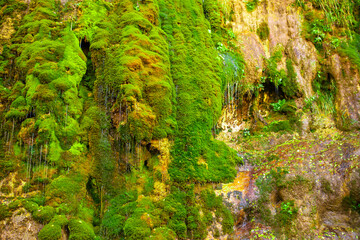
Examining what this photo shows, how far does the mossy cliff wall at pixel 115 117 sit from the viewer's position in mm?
6801

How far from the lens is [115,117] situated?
298 inches

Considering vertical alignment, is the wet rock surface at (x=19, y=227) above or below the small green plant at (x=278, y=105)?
below

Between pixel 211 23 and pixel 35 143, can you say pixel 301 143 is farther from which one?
pixel 35 143

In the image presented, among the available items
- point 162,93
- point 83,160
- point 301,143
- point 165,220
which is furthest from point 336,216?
point 83,160

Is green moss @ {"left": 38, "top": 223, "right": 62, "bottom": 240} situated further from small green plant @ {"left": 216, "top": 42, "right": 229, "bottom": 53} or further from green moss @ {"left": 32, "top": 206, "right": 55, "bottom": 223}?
small green plant @ {"left": 216, "top": 42, "right": 229, "bottom": 53}

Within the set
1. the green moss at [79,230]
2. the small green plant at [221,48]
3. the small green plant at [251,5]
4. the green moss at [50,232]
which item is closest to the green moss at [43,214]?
the green moss at [50,232]

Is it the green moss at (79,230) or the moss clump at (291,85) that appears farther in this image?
the moss clump at (291,85)

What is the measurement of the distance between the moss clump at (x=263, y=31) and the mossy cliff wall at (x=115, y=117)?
2.89m

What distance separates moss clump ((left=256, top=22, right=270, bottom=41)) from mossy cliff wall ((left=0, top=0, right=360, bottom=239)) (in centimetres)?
289

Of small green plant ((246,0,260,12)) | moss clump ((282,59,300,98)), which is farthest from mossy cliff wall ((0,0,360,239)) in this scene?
small green plant ((246,0,260,12))

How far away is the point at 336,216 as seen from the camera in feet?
22.6

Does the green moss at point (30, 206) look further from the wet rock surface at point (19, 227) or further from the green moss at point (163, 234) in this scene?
the green moss at point (163, 234)

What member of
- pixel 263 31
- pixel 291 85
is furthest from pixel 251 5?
pixel 291 85

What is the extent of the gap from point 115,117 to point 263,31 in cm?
916
